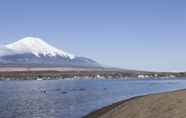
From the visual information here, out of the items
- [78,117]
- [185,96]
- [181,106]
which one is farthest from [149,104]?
[78,117]

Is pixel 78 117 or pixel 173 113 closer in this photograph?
pixel 173 113

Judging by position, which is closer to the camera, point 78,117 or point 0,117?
point 78,117

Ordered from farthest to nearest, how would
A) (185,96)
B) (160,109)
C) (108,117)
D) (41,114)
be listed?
(41,114)
(108,117)
(185,96)
(160,109)

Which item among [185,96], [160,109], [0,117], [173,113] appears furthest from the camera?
[0,117]

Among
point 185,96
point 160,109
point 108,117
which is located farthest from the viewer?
point 108,117

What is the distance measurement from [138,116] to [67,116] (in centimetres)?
2320

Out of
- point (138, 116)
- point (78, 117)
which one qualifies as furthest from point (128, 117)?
point (78, 117)

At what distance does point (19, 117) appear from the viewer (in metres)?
56.0

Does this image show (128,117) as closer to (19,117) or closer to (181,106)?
(181,106)

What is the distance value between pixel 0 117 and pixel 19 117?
268 cm

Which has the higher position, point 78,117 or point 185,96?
point 185,96

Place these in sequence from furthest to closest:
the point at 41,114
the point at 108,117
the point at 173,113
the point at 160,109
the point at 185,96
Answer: the point at 41,114 → the point at 108,117 → the point at 185,96 → the point at 160,109 → the point at 173,113

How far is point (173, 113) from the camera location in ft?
92.1

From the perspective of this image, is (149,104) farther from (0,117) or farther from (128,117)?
(0,117)
